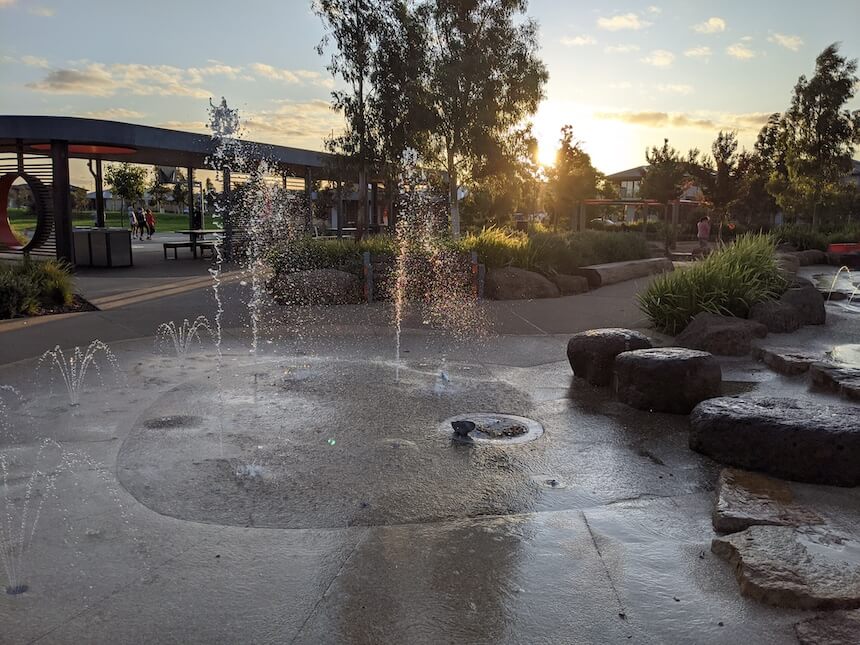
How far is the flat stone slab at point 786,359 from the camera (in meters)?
6.72

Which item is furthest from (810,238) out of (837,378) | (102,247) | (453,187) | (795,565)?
(795,565)

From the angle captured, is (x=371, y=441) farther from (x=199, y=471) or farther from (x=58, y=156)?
(x=58, y=156)

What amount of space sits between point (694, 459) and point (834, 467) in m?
0.82

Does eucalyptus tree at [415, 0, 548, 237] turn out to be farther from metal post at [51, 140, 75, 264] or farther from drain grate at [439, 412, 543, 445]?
drain grate at [439, 412, 543, 445]

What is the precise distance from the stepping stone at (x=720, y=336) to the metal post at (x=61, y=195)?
14.1 metres

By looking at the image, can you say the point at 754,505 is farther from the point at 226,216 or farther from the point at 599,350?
the point at 226,216

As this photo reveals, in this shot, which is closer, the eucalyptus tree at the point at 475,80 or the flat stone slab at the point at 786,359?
the flat stone slab at the point at 786,359

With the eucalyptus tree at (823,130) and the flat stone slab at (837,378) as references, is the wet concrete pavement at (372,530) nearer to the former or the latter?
the flat stone slab at (837,378)

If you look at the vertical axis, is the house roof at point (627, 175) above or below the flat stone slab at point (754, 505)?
above

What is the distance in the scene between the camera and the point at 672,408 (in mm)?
5574

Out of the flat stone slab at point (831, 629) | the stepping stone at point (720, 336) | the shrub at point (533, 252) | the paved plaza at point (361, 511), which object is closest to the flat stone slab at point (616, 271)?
the shrub at point (533, 252)

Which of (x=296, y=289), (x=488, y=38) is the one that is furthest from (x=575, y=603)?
(x=488, y=38)

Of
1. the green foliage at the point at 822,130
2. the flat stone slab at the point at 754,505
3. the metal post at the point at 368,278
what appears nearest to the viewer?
the flat stone slab at the point at 754,505

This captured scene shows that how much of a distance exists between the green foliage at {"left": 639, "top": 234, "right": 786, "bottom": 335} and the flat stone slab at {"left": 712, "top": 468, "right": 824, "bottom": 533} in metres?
5.20
